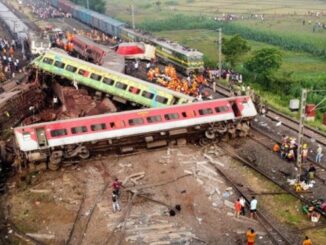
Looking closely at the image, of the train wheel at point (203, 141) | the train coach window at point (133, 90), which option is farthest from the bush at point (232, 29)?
the train wheel at point (203, 141)

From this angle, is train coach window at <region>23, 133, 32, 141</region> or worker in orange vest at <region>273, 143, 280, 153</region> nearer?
train coach window at <region>23, 133, 32, 141</region>

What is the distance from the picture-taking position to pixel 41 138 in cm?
2816

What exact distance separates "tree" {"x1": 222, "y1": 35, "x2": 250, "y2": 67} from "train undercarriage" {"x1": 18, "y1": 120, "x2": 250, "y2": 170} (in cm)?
1941

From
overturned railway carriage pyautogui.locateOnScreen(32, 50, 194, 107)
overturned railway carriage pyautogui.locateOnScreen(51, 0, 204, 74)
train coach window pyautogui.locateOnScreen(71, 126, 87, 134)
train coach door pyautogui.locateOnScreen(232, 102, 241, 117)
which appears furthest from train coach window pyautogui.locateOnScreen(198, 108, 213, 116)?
overturned railway carriage pyautogui.locateOnScreen(51, 0, 204, 74)

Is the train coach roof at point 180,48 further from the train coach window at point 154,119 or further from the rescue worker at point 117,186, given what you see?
the rescue worker at point 117,186

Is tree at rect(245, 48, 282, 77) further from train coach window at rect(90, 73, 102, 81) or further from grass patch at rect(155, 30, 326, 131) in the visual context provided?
train coach window at rect(90, 73, 102, 81)

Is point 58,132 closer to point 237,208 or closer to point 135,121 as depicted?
point 135,121

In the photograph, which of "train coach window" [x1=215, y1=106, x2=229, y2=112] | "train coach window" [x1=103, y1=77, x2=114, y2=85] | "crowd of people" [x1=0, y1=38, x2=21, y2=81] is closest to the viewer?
"train coach window" [x1=215, y1=106, x2=229, y2=112]

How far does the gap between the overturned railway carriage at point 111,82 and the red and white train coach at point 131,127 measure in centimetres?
310

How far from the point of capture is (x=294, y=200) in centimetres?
2433

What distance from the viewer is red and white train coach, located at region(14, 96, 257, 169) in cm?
2803

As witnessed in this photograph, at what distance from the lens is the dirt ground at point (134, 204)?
21.5m

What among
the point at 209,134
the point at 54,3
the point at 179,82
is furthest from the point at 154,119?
the point at 54,3

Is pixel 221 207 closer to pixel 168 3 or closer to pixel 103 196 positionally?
pixel 103 196
